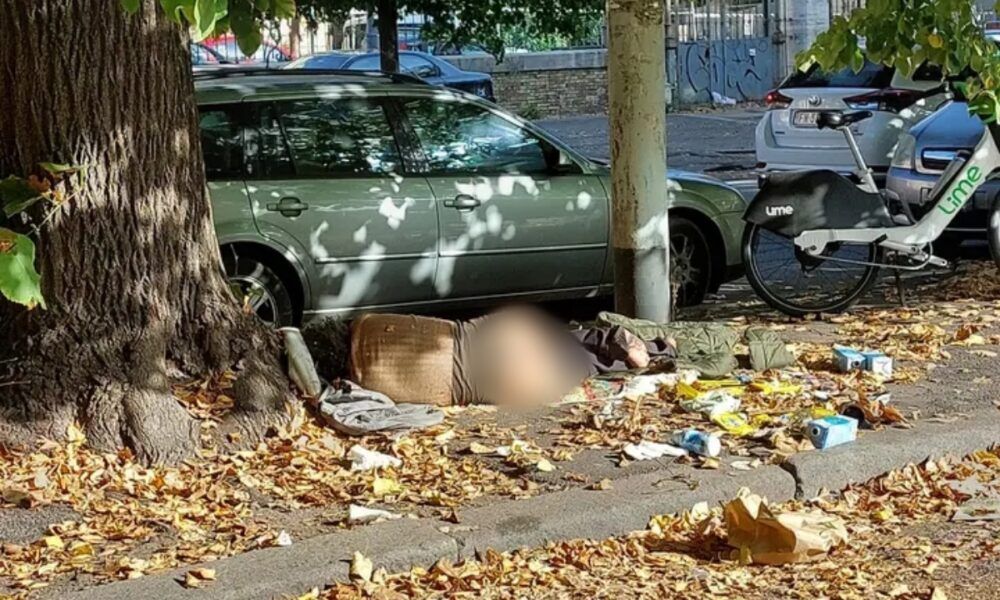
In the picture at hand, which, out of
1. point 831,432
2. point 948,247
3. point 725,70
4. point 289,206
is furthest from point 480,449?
point 725,70

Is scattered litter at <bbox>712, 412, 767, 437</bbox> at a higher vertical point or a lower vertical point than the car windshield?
lower

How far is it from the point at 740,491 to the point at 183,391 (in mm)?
2464

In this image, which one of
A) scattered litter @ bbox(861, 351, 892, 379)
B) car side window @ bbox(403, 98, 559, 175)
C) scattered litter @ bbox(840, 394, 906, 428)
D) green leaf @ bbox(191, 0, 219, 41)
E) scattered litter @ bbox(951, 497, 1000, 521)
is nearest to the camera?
green leaf @ bbox(191, 0, 219, 41)

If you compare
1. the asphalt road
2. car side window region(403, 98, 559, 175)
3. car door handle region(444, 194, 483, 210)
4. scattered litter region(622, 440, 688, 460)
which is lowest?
the asphalt road

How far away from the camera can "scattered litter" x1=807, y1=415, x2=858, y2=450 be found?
6195mm

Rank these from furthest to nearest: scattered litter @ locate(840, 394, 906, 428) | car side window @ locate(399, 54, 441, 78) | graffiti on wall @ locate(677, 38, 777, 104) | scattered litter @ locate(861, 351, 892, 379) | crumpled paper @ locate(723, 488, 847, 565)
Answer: graffiti on wall @ locate(677, 38, 777, 104) → car side window @ locate(399, 54, 441, 78) → scattered litter @ locate(861, 351, 892, 379) → scattered litter @ locate(840, 394, 906, 428) → crumpled paper @ locate(723, 488, 847, 565)

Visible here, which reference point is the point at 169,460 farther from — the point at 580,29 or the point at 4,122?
the point at 580,29

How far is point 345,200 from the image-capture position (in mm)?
8469

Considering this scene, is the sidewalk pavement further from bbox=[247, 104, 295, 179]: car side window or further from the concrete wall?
the concrete wall

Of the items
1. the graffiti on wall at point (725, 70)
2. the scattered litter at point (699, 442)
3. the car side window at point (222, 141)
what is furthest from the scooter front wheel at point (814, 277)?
the graffiti on wall at point (725, 70)

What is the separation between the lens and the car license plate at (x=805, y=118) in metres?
13.7

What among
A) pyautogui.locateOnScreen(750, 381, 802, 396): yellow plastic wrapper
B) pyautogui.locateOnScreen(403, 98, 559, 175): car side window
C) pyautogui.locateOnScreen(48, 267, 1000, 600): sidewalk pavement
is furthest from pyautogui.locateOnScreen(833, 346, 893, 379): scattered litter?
pyautogui.locateOnScreen(403, 98, 559, 175): car side window

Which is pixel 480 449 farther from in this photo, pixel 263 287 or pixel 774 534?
pixel 263 287

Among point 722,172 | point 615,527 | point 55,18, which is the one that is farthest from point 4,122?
point 722,172
